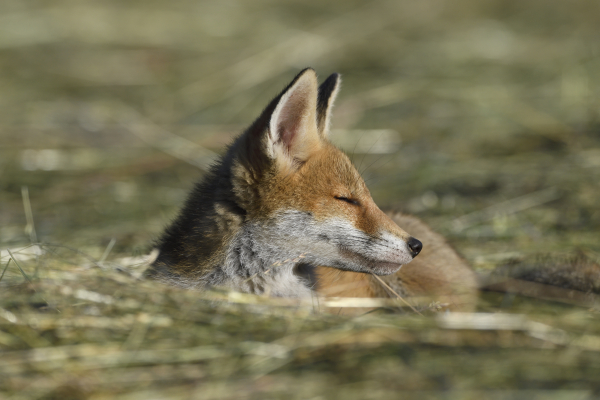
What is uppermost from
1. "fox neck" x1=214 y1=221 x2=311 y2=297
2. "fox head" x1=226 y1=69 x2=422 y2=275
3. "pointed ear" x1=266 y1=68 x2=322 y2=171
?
"pointed ear" x1=266 y1=68 x2=322 y2=171

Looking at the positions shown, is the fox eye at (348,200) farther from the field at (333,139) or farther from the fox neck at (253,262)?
the field at (333,139)

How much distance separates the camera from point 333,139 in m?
8.55

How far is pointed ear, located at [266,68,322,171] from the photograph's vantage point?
4051 mm

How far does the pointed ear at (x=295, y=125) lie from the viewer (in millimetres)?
4051

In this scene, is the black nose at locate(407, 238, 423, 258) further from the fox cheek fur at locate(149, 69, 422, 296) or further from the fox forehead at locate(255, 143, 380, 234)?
the fox forehead at locate(255, 143, 380, 234)

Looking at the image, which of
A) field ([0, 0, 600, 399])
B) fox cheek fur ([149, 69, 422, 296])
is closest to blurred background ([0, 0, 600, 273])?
field ([0, 0, 600, 399])

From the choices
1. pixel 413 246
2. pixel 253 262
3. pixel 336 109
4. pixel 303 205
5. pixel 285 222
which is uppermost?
pixel 336 109

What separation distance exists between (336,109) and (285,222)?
558 cm

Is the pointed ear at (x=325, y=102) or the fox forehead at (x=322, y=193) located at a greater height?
the pointed ear at (x=325, y=102)

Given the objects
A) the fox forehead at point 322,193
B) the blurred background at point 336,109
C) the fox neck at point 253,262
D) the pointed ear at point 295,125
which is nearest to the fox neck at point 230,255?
the fox neck at point 253,262

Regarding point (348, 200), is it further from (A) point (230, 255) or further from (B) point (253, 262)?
(A) point (230, 255)

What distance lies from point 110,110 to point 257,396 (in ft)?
26.1

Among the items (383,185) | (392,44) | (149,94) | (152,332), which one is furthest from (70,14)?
(152,332)

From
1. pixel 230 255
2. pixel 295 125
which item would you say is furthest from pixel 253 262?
pixel 295 125
